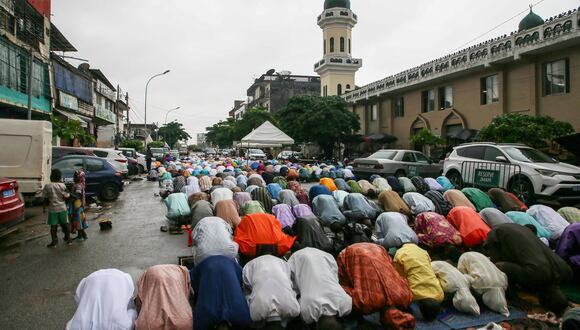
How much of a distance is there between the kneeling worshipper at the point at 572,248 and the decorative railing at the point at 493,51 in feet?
46.6

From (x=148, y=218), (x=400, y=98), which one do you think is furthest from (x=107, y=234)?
(x=400, y=98)

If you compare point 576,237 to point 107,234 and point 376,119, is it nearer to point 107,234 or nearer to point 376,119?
point 107,234

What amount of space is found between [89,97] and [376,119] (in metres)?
24.2

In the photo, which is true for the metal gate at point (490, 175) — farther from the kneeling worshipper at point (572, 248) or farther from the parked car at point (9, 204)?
the parked car at point (9, 204)

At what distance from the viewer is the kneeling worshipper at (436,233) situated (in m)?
6.63

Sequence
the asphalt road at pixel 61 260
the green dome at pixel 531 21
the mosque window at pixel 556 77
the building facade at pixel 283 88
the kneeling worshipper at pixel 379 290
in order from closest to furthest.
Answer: the kneeling worshipper at pixel 379 290 < the asphalt road at pixel 61 260 < the mosque window at pixel 556 77 < the green dome at pixel 531 21 < the building facade at pixel 283 88

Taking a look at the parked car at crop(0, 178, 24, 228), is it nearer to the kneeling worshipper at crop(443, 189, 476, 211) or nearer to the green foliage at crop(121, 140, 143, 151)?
the kneeling worshipper at crop(443, 189, 476, 211)

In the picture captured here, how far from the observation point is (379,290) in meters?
4.41

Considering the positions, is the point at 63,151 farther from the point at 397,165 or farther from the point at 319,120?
the point at 319,120

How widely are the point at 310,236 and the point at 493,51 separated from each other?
18.6 m

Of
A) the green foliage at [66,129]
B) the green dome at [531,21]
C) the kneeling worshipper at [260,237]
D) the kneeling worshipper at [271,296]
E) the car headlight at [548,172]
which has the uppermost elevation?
the green dome at [531,21]

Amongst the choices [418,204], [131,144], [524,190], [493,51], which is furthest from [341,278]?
[131,144]

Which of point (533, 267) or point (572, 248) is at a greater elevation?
point (572, 248)

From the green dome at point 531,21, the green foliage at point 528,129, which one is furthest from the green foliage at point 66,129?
the green dome at point 531,21
